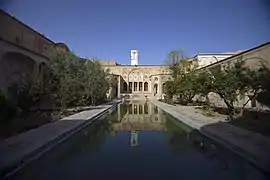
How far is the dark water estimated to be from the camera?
593 cm

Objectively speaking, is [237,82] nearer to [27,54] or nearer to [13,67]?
[13,67]

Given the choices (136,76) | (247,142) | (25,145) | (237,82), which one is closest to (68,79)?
(237,82)

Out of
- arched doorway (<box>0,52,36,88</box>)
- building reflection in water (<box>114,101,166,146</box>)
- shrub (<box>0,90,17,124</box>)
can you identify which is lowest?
building reflection in water (<box>114,101,166,146</box>)

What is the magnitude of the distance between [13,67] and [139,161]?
71.7 feet

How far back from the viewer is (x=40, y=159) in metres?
7.29

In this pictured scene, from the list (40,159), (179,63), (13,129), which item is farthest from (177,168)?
(179,63)

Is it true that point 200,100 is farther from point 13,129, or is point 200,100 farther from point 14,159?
point 14,159

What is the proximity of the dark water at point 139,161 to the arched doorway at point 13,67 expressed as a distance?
14442mm

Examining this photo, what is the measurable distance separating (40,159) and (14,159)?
2.41ft

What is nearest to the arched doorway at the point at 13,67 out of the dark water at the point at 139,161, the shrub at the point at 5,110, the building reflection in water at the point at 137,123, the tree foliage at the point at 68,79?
the tree foliage at the point at 68,79

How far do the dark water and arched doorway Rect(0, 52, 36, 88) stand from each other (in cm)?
1444

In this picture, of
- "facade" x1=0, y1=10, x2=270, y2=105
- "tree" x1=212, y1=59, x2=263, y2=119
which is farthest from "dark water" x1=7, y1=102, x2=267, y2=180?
"tree" x1=212, y1=59, x2=263, y2=119

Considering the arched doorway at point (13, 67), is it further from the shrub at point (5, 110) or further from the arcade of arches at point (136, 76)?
the arcade of arches at point (136, 76)

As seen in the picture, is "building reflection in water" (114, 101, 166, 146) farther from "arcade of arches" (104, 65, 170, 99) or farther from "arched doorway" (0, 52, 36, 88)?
"arcade of arches" (104, 65, 170, 99)
